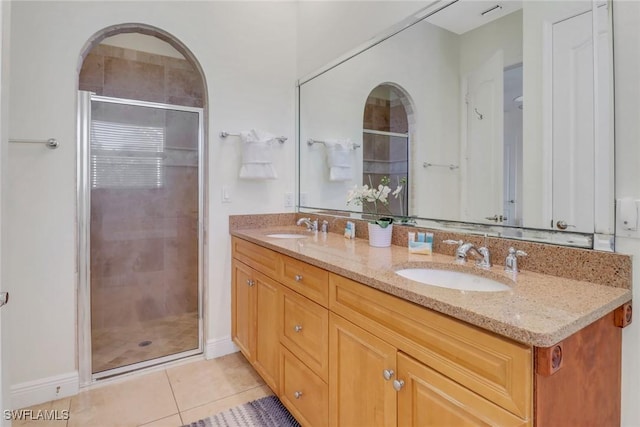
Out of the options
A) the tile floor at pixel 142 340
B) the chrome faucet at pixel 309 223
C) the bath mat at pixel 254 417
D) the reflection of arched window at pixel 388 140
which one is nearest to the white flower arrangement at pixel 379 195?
the reflection of arched window at pixel 388 140

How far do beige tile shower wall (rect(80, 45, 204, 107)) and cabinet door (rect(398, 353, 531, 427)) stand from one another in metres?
2.20

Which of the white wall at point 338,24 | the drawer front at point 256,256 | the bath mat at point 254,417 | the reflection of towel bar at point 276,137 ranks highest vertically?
the white wall at point 338,24

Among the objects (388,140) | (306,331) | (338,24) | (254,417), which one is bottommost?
(254,417)

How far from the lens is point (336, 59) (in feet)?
7.64

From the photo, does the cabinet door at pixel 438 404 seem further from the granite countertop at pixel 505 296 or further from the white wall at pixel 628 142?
the white wall at pixel 628 142

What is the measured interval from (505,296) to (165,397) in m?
1.92

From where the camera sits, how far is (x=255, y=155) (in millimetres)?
2361

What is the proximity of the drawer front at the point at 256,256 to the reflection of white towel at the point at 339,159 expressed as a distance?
786mm

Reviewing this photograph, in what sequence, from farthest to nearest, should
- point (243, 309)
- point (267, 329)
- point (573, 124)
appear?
point (243, 309)
point (267, 329)
point (573, 124)

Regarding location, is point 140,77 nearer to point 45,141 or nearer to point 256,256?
point 45,141

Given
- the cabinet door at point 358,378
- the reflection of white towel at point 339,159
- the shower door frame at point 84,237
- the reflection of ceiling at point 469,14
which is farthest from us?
the reflection of white towel at point 339,159

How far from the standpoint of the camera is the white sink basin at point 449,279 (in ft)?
4.06

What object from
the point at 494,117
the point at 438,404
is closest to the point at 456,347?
the point at 438,404

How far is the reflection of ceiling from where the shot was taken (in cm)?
136
